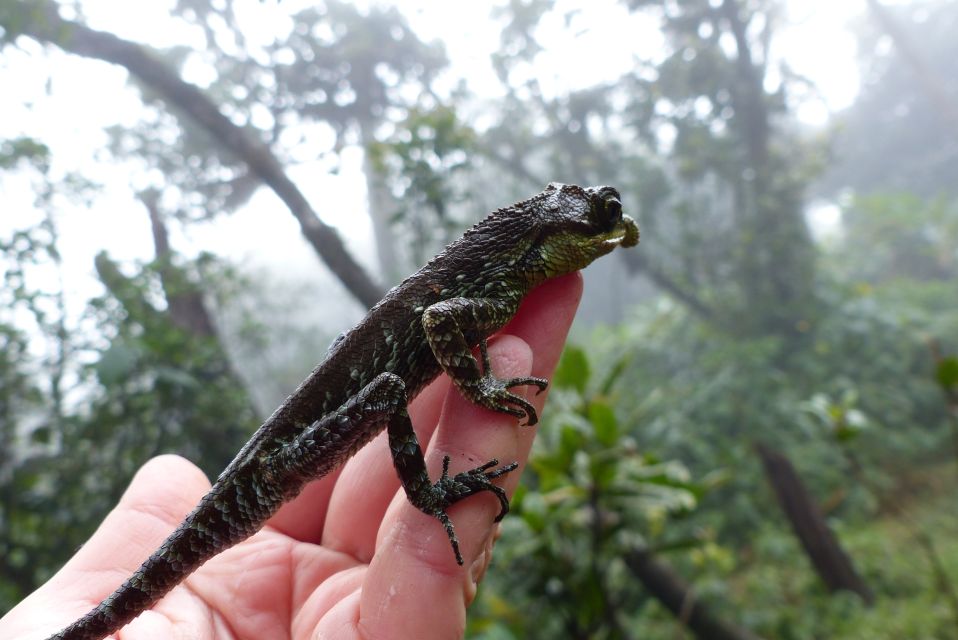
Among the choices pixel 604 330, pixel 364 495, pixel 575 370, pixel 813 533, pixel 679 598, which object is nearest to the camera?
pixel 364 495

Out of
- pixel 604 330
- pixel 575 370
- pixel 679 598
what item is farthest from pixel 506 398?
pixel 604 330

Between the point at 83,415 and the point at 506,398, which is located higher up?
the point at 83,415

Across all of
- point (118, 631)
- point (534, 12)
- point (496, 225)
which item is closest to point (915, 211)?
point (534, 12)

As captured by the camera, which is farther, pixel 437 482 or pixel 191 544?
pixel 191 544

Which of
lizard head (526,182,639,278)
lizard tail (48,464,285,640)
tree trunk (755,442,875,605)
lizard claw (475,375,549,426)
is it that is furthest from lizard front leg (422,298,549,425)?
tree trunk (755,442,875,605)

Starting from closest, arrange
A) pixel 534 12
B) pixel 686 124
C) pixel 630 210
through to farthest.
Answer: pixel 534 12 < pixel 686 124 < pixel 630 210

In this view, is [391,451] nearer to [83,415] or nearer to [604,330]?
[83,415]

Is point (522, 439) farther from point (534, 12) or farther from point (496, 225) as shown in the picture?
point (534, 12)
